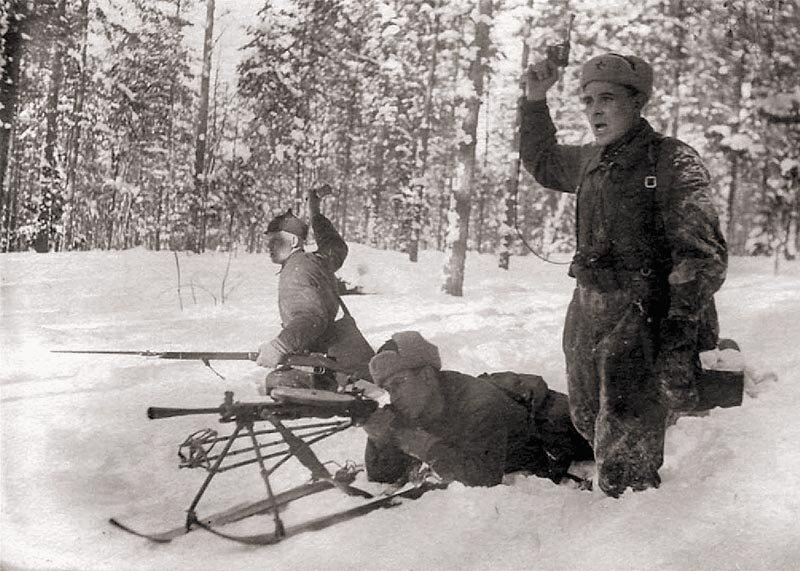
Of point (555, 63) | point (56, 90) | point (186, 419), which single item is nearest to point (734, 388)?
point (555, 63)

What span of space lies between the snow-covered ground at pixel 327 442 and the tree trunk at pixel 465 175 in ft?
1.72

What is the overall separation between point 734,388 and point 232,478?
211 centimetres

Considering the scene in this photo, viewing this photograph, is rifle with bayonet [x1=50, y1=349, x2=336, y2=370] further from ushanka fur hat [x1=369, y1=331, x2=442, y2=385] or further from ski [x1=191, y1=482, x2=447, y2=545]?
ski [x1=191, y1=482, x2=447, y2=545]

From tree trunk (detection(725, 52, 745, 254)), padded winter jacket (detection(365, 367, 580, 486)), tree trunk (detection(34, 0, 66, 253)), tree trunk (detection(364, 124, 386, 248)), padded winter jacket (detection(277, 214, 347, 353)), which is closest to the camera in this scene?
padded winter jacket (detection(365, 367, 580, 486))

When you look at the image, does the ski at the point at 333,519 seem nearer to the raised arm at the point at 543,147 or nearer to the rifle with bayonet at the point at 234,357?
the rifle with bayonet at the point at 234,357

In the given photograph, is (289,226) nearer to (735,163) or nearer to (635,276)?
(635,276)

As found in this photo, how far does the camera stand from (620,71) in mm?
2506

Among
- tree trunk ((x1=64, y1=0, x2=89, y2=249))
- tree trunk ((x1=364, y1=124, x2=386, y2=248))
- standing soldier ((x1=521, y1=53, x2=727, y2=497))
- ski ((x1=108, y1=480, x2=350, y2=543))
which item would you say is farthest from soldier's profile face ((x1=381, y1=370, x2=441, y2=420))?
tree trunk ((x1=64, y1=0, x2=89, y2=249))

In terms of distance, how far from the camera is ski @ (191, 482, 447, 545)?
259cm

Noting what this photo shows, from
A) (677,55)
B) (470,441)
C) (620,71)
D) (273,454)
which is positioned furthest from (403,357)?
(677,55)

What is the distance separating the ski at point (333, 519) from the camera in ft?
8.49

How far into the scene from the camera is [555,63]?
2684mm

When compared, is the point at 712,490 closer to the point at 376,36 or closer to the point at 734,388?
the point at 734,388

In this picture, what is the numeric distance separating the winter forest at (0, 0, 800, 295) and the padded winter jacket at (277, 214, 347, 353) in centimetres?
38
